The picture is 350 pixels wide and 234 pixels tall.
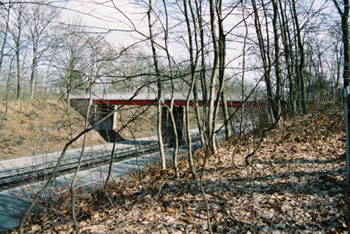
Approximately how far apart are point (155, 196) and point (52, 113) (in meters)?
29.5

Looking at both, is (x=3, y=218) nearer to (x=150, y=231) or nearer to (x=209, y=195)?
(x=150, y=231)

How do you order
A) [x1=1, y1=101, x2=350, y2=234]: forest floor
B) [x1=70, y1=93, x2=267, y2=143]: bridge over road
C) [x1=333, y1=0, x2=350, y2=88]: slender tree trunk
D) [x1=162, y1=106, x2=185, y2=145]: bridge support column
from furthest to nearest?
[x1=333, y1=0, x2=350, y2=88]: slender tree trunk < [x1=162, y1=106, x2=185, y2=145]: bridge support column < [x1=70, y1=93, x2=267, y2=143]: bridge over road < [x1=1, y1=101, x2=350, y2=234]: forest floor

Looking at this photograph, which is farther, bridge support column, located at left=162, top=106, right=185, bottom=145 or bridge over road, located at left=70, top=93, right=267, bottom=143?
bridge support column, located at left=162, top=106, right=185, bottom=145

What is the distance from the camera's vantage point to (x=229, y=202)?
4.84 m

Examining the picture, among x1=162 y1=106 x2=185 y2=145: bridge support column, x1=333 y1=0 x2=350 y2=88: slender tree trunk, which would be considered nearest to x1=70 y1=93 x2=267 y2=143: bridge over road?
x1=162 y1=106 x2=185 y2=145: bridge support column

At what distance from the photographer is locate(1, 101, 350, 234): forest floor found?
13.3 feet

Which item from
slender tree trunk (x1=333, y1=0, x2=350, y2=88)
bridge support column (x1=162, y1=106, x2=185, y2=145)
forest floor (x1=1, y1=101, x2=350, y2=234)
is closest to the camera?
forest floor (x1=1, y1=101, x2=350, y2=234)

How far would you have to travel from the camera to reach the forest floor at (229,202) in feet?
13.3

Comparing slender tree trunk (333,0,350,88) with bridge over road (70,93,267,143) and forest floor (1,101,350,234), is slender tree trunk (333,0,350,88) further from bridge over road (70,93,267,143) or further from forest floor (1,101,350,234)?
forest floor (1,101,350,234)

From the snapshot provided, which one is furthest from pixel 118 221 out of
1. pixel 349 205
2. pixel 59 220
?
pixel 349 205

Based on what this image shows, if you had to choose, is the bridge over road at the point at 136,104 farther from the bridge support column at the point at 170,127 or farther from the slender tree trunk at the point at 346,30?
the slender tree trunk at the point at 346,30

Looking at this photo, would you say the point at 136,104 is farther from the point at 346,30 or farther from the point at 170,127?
the point at 346,30

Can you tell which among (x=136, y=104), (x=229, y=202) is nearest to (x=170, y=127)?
(x=136, y=104)

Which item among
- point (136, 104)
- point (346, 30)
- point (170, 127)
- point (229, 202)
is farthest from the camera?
point (170, 127)
